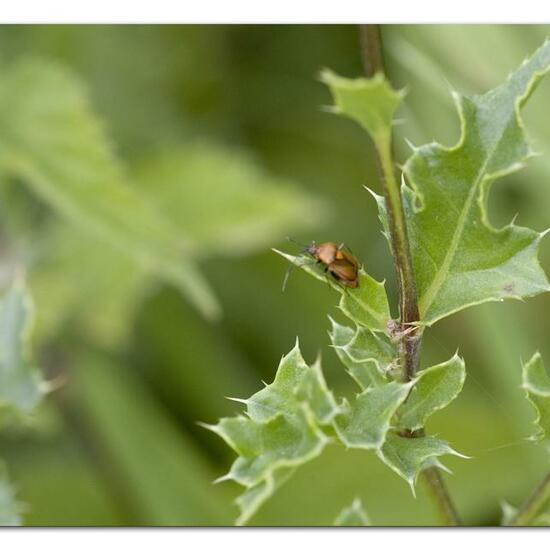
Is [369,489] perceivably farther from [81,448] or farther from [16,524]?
[16,524]

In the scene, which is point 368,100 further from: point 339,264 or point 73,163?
point 73,163

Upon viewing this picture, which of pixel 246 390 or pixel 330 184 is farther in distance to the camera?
pixel 330 184

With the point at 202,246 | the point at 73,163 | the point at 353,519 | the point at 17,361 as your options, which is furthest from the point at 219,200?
the point at 353,519

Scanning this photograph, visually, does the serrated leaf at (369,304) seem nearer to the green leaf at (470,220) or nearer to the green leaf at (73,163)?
the green leaf at (470,220)

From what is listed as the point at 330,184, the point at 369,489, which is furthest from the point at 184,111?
the point at 369,489

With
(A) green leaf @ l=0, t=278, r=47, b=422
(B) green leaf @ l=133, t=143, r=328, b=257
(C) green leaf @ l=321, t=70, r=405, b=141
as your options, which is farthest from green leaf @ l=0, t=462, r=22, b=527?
(B) green leaf @ l=133, t=143, r=328, b=257

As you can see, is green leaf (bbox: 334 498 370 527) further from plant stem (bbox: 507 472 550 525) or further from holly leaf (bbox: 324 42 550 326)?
holly leaf (bbox: 324 42 550 326)

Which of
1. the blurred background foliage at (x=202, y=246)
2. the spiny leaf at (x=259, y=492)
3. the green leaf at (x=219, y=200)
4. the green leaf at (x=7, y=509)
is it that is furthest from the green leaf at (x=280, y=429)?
the green leaf at (x=219, y=200)
